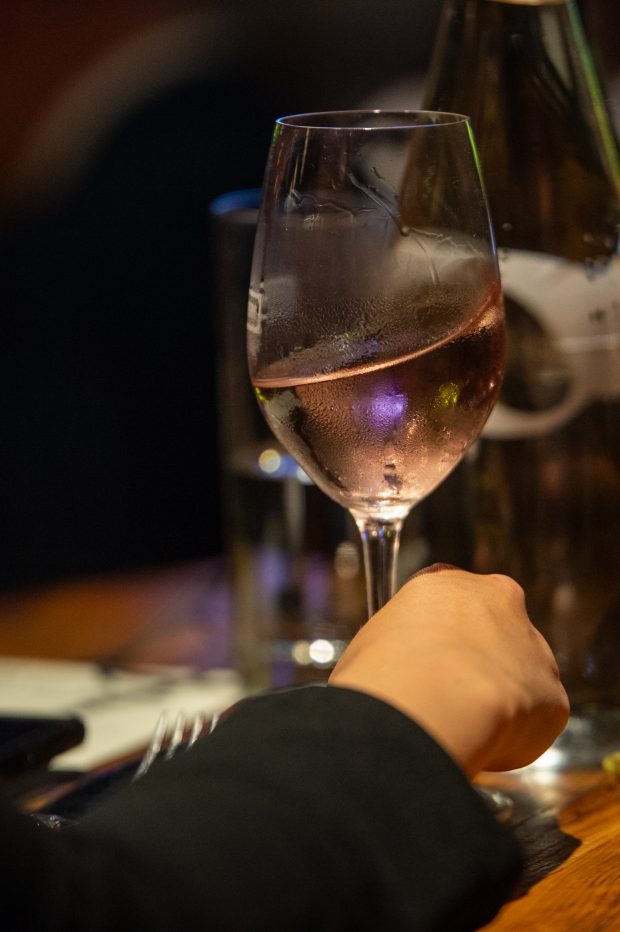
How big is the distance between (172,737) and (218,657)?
13.8 inches

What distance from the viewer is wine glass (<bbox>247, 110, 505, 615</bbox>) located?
0.46m

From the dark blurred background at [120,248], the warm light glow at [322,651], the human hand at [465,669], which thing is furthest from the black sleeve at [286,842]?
the dark blurred background at [120,248]

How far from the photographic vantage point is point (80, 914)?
295 millimetres

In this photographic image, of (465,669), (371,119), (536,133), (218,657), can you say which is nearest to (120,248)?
(218,657)

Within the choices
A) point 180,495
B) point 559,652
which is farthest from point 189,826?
point 180,495

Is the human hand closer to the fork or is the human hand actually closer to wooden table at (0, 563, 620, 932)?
wooden table at (0, 563, 620, 932)

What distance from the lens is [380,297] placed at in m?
0.46

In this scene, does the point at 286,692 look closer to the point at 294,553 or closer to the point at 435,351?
the point at 435,351

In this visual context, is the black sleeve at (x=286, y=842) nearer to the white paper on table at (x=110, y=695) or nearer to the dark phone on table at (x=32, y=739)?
the dark phone on table at (x=32, y=739)

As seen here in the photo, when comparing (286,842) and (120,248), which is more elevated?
(120,248)

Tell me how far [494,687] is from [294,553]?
0.50m

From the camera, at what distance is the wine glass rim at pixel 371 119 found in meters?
0.48

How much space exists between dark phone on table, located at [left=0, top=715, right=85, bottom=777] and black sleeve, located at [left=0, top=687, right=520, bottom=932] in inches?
10.3

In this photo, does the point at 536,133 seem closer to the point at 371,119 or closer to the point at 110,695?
the point at 371,119
